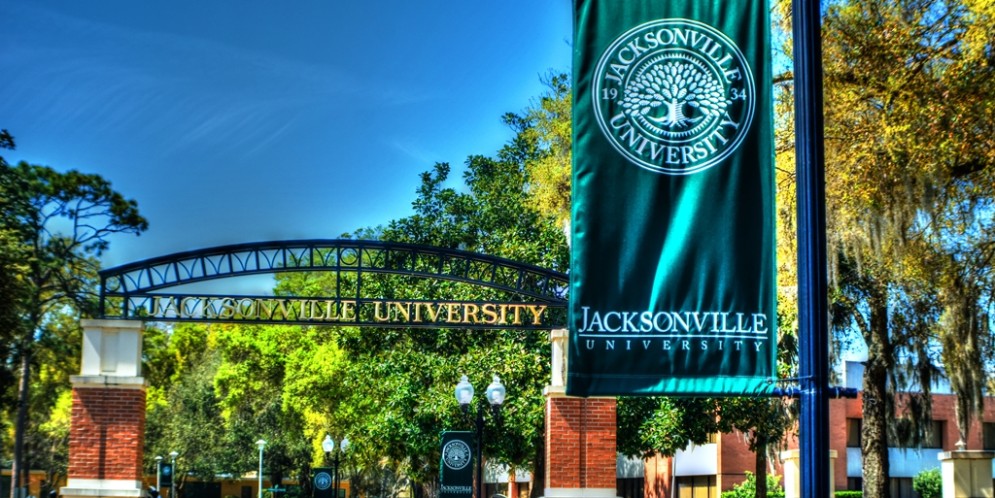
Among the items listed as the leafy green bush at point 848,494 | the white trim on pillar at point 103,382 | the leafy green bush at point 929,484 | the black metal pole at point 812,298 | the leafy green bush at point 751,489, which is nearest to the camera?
the black metal pole at point 812,298

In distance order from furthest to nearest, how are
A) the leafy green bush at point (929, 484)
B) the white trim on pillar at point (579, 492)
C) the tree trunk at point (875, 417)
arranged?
1. the leafy green bush at point (929, 484)
2. the tree trunk at point (875, 417)
3. the white trim on pillar at point (579, 492)

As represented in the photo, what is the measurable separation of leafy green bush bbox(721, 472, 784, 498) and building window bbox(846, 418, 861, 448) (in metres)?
4.22

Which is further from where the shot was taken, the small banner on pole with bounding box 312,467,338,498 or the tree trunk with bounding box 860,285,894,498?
the small banner on pole with bounding box 312,467,338,498

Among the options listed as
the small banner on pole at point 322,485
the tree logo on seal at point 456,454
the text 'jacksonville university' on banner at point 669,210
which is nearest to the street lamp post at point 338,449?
the small banner on pole at point 322,485

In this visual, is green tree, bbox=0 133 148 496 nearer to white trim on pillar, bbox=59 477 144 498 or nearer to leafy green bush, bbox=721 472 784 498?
white trim on pillar, bbox=59 477 144 498

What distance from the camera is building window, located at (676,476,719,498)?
44.9 metres

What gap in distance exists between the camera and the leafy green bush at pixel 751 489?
129 ft

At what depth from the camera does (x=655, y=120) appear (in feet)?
22.6

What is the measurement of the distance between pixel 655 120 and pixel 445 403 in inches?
1000

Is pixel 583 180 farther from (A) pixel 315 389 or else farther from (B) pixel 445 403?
(A) pixel 315 389

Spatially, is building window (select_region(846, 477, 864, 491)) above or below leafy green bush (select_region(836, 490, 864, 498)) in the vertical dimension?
above

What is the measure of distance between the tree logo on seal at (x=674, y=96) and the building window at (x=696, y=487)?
3863 cm

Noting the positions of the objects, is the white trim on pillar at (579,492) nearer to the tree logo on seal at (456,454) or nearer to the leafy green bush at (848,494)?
the tree logo on seal at (456,454)

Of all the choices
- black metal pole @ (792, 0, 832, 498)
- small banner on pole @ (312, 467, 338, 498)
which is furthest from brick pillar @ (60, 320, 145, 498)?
black metal pole @ (792, 0, 832, 498)
